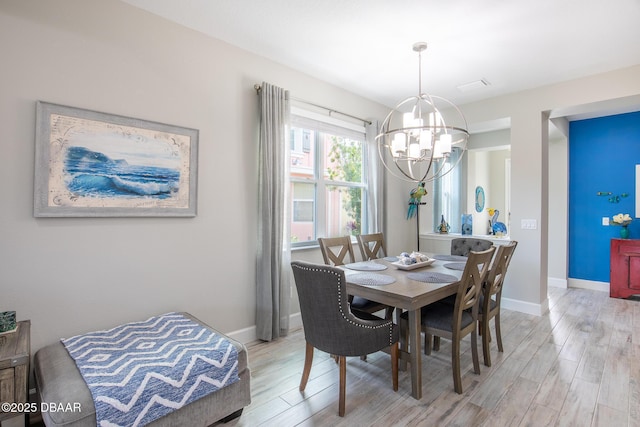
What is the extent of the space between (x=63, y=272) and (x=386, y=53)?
3.15m

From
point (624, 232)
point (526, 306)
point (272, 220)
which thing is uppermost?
point (272, 220)

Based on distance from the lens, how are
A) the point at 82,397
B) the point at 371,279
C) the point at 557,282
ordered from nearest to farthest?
the point at 82,397
the point at 371,279
the point at 557,282

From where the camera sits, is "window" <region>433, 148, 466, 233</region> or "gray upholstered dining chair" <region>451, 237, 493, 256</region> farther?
"window" <region>433, 148, 466, 233</region>

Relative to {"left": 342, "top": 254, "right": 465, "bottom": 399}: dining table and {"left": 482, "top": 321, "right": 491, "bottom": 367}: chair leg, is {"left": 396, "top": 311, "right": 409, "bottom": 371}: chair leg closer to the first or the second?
{"left": 342, "top": 254, "right": 465, "bottom": 399}: dining table

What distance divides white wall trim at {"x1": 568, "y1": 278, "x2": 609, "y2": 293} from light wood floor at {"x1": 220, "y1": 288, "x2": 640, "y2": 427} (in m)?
1.93

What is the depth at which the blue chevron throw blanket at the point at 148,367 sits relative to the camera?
1.49 m

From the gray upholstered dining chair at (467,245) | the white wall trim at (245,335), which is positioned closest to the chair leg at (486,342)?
the gray upholstered dining chair at (467,245)

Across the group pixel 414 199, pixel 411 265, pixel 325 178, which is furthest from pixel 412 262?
pixel 414 199

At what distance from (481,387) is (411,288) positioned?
36.2 inches

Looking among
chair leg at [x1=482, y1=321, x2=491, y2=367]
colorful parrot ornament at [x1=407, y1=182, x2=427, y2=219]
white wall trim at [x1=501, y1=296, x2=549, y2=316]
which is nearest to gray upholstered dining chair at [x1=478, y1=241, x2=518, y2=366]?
chair leg at [x1=482, y1=321, x2=491, y2=367]

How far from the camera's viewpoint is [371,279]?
2.38m

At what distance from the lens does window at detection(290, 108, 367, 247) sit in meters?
3.55

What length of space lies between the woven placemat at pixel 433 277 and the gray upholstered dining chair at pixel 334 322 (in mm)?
478

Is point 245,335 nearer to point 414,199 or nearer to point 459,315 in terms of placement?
point 459,315
